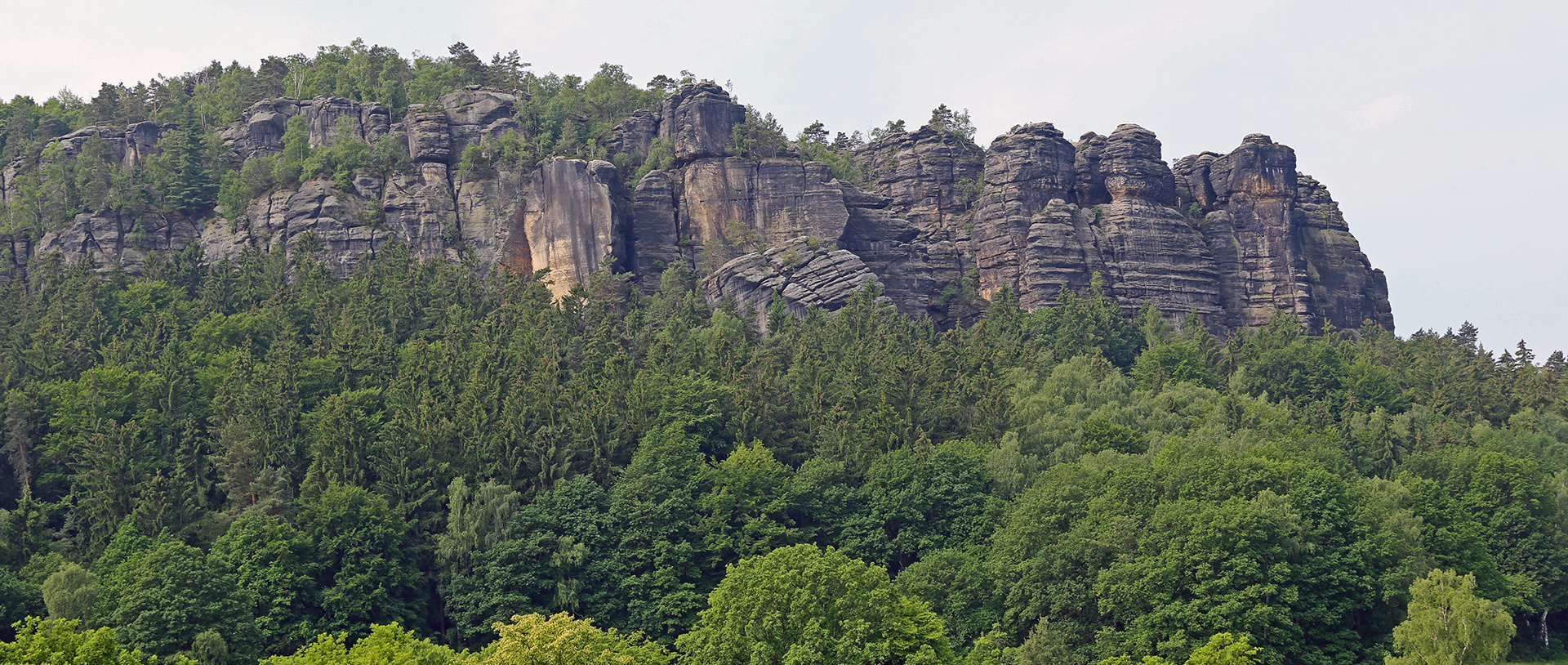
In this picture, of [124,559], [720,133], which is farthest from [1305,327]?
[124,559]

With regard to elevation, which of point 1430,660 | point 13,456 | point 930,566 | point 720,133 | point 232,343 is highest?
point 720,133

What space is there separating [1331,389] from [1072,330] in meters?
18.9

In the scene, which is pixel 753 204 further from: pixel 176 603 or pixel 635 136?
pixel 176 603

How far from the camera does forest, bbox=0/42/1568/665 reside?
4734 cm

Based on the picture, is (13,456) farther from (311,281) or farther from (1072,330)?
(1072,330)

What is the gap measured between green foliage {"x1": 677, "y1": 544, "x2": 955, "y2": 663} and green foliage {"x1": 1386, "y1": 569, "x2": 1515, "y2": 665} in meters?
19.3

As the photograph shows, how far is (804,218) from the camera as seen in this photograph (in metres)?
106

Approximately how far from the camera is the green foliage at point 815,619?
4244 cm

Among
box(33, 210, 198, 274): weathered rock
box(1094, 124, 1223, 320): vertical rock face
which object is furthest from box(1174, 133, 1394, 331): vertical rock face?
box(33, 210, 198, 274): weathered rock

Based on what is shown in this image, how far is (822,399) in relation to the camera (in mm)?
71875

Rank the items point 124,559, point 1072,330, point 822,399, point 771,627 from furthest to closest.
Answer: point 1072,330, point 822,399, point 124,559, point 771,627

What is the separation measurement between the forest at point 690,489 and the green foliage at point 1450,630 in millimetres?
515

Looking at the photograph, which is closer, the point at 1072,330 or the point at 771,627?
the point at 771,627

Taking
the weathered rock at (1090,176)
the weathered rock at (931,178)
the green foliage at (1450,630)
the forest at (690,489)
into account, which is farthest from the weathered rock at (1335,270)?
the green foliage at (1450,630)
